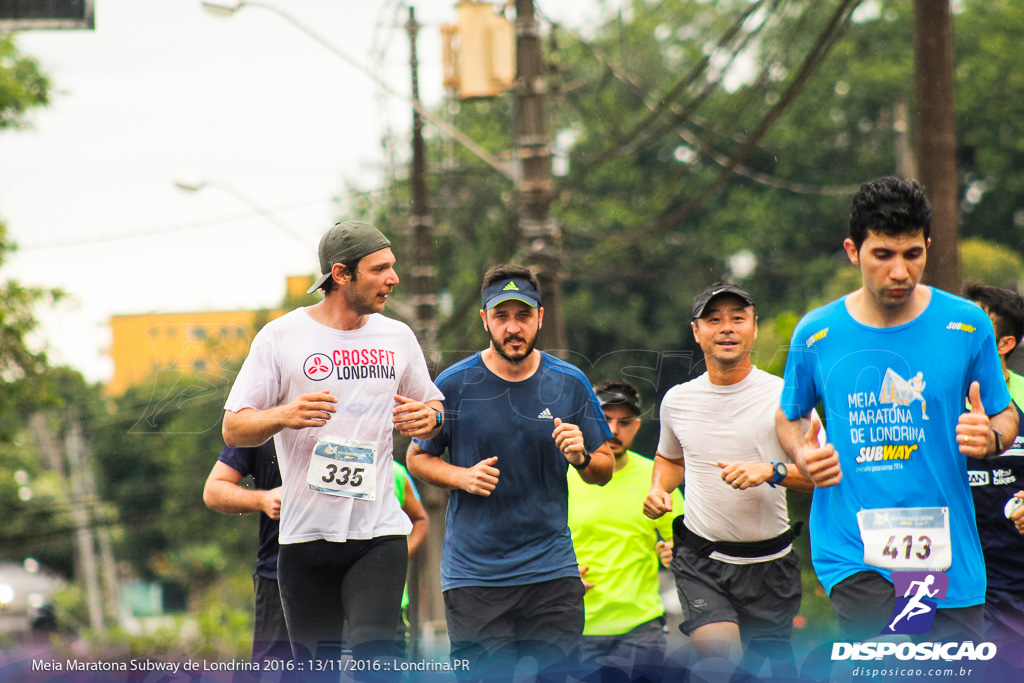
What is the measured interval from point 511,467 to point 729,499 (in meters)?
1.14

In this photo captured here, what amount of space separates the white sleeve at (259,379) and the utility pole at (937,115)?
5226mm

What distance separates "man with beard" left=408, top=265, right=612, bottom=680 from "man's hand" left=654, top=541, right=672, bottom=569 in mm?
1049

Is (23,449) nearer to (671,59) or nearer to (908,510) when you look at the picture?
(671,59)

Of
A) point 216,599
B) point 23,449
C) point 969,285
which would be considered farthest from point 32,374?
point 216,599

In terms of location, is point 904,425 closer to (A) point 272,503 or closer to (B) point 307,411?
(B) point 307,411

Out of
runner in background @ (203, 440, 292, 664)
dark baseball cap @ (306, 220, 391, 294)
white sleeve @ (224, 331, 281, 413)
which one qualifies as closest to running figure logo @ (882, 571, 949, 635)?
dark baseball cap @ (306, 220, 391, 294)

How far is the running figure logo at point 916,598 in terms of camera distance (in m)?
4.33

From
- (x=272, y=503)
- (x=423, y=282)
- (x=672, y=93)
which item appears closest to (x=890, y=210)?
(x=272, y=503)

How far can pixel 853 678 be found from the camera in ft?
14.3

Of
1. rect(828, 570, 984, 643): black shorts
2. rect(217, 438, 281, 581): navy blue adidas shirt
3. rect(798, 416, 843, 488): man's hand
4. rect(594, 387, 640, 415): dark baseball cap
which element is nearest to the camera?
rect(798, 416, 843, 488): man's hand

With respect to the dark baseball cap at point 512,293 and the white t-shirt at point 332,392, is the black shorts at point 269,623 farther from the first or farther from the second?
the dark baseball cap at point 512,293

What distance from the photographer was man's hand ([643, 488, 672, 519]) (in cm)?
529

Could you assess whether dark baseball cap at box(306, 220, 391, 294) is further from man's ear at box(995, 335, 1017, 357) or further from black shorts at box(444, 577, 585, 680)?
man's ear at box(995, 335, 1017, 357)

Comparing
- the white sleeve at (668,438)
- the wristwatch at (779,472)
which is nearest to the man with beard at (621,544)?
the white sleeve at (668,438)
